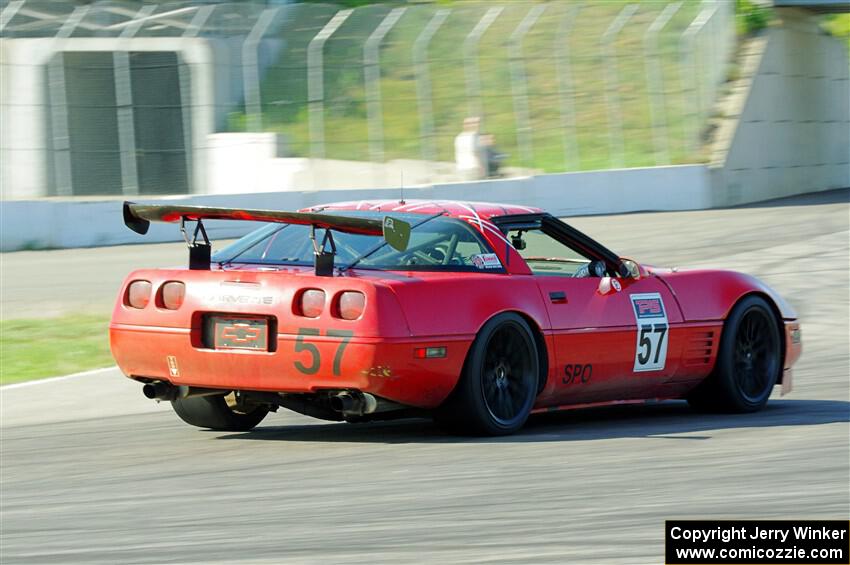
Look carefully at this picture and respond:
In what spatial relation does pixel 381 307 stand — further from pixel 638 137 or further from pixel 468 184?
pixel 638 137

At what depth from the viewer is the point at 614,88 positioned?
23750mm

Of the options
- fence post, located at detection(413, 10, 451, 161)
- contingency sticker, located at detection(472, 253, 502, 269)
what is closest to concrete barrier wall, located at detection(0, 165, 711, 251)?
fence post, located at detection(413, 10, 451, 161)

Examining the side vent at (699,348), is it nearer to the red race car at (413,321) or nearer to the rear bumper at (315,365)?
the red race car at (413,321)

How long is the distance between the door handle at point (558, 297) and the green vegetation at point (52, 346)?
482 centimetres

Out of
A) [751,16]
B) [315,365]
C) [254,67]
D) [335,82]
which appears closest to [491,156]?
[335,82]

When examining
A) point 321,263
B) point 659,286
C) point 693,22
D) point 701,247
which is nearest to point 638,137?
point 693,22

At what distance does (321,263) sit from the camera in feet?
21.8

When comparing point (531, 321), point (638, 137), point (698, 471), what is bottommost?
point (698, 471)

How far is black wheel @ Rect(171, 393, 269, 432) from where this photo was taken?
7.56m

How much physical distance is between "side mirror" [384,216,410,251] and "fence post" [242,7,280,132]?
16.3 m

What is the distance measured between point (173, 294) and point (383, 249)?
3.38 feet

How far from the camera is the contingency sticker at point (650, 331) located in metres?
7.70

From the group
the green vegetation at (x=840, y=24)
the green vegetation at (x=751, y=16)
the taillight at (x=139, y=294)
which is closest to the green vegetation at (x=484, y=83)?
the green vegetation at (x=751, y=16)

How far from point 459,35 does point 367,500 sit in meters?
17.7
